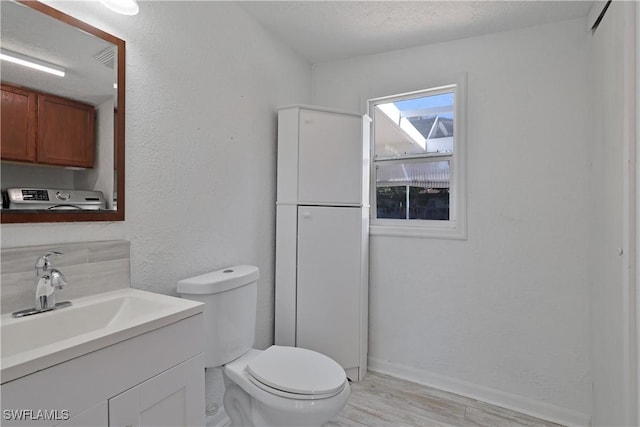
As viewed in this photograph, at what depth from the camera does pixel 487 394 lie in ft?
6.93

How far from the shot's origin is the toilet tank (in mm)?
1469

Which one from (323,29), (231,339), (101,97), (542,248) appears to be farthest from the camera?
(323,29)

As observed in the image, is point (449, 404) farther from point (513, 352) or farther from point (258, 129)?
point (258, 129)

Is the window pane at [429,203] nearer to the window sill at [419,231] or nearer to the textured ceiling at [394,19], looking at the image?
the window sill at [419,231]

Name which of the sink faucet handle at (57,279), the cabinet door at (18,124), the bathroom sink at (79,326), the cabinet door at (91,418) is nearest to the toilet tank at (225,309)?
the bathroom sink at (79,326)

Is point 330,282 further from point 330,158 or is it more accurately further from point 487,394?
point 487,394

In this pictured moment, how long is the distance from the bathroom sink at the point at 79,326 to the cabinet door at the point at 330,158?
1181mm

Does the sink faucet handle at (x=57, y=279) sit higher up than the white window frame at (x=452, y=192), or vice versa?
the white window frame at (x=452, y=192)

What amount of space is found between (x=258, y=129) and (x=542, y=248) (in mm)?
1917

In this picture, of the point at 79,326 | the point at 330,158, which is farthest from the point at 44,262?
the point at 330,158

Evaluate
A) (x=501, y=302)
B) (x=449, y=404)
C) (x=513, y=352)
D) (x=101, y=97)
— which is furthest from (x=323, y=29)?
(x=449, y=404)

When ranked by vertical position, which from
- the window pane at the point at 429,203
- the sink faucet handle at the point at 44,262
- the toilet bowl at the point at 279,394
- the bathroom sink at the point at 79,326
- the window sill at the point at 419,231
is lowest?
the toilet bowl at the point at 279,394

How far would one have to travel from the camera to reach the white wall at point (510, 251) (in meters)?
1.93

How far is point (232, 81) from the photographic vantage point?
1.87 meters
